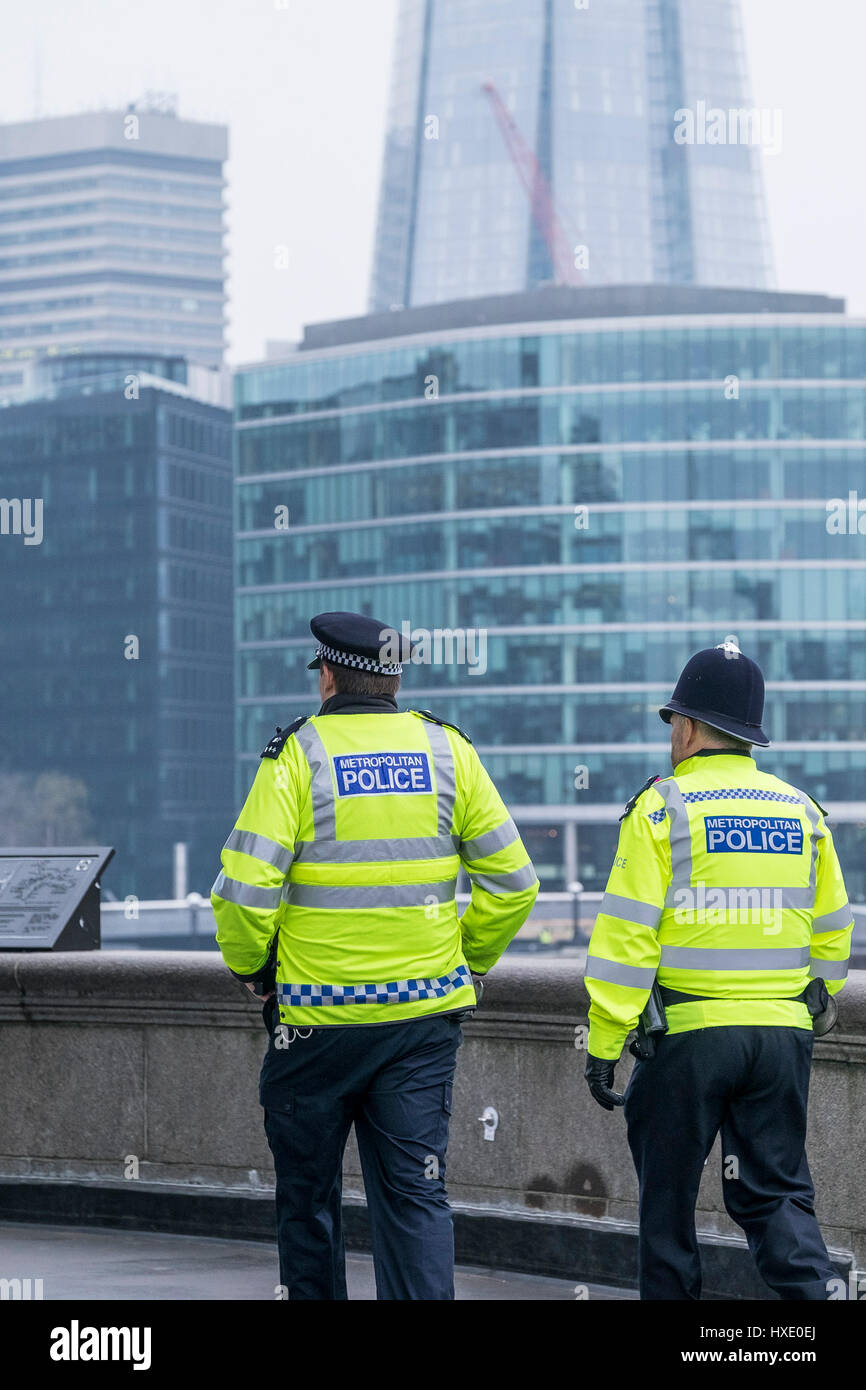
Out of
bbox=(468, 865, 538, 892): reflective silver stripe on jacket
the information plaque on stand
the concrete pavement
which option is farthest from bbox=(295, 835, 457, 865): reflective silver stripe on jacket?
the information plaque on stand

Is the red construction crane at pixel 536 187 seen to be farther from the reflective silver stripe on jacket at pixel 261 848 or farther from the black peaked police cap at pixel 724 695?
the reflective silver stripe on jacket at pixel 261 848

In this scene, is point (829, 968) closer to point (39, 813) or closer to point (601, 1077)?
point (601, 1077)

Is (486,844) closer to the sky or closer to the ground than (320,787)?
closer to the ground

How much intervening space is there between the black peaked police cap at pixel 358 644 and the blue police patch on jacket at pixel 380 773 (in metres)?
0.23

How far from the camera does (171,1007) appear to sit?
7434 mm

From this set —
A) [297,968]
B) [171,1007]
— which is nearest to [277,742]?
[297,968]

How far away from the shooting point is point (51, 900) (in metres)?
8.02

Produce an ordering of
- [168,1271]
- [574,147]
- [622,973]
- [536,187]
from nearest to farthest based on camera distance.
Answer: [622,973]
[168,1271]
[536,187]
[574,147]

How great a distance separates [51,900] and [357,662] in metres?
3.57

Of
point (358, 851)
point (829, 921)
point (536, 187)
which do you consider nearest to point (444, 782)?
point (358, 851)

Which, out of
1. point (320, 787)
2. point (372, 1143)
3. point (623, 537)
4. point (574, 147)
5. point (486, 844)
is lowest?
point (372, 1143)

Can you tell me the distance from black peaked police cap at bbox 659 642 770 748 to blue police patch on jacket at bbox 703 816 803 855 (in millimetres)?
196

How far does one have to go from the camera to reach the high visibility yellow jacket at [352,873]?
4637 millimetres

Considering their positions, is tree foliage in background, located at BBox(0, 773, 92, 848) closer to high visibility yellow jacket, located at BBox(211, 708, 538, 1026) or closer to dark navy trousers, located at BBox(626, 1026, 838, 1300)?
high visibility yellow jacket, located at BBox(211, 708, 538, 1026)
